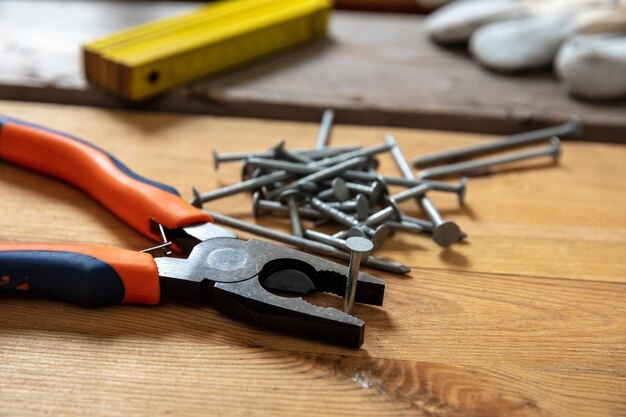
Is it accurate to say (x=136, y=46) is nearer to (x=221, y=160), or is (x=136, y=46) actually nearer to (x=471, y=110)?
(x=221, y=160)

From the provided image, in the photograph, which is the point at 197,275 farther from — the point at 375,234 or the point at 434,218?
the point at 434,218

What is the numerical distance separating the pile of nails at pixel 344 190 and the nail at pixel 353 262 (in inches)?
4.2

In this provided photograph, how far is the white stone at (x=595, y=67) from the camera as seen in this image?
125cm

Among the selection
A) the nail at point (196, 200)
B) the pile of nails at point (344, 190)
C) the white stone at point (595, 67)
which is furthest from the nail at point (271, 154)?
the white stone at point (595, 67)

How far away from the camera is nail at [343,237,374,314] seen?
0.76 m

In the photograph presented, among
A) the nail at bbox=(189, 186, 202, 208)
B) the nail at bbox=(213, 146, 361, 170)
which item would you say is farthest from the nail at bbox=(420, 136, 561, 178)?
the nail at bbox=(189, 186, 202, 208)

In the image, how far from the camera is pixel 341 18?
164 centimetres

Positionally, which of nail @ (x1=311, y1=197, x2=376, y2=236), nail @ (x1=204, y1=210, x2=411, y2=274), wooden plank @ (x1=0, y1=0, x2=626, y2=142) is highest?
wooden plank @ (x1=0, y1=0, x2=626, y2=142)

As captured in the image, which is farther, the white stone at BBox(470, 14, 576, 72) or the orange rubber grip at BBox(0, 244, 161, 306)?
the white stone at BBox(470, 14, 576, 72)

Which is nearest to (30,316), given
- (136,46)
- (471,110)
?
(136,46)

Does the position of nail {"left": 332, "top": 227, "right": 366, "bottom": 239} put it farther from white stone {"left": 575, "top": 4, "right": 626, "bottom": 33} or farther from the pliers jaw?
white stone {"left": 575, "top": 4, "right": 626, "bottom": 33}

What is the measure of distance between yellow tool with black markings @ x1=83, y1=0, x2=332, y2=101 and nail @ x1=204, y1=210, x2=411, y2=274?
0.38m

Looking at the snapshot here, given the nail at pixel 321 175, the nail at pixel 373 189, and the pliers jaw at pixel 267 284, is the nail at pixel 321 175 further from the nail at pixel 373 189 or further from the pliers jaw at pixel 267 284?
the pliers jaw at pixel 267 284

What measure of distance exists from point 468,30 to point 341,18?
1.00 ft
